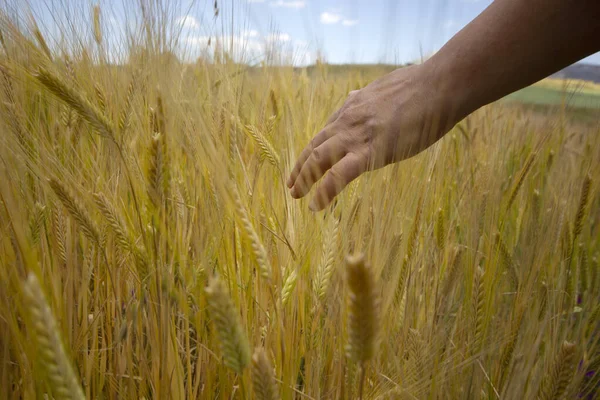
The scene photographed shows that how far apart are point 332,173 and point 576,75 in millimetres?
1512

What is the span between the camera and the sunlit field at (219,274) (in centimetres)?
61

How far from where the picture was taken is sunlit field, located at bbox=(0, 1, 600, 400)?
2.00 feet

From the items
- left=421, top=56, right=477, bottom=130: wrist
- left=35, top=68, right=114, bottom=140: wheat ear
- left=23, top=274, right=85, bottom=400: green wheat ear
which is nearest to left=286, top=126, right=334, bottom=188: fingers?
left=421, top=56, right=477, bottom=130: wrist

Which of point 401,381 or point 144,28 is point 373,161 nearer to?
point 401,381

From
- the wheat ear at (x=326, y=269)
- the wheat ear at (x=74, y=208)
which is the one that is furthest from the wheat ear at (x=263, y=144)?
the wheat ear at (x=74, y=208)

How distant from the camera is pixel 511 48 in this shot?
79 centimetres

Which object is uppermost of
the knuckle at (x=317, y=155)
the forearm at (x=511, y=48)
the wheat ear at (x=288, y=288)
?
the forearm at (x=511, y=48)

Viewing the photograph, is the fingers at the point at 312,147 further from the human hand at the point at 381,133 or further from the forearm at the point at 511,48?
the forearm at the point at 511,48

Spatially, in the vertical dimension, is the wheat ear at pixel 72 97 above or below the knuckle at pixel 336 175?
above

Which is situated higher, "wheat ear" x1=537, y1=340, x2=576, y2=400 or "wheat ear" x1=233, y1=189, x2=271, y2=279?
"wheat ear" x1=233, y1=189, x2=271, y2=279

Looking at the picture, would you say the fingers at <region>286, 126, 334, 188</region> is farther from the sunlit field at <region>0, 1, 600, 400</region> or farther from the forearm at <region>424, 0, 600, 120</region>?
the forearm at <region>424, 0, 600, 120</region>

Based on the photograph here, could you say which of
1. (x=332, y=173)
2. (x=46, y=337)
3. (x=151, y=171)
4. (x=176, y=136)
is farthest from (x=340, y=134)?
(x=46, y=337)

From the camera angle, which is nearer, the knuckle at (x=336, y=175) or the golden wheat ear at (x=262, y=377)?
the golden wheat ear at (x=262, y=377)

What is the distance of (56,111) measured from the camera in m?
1.17
